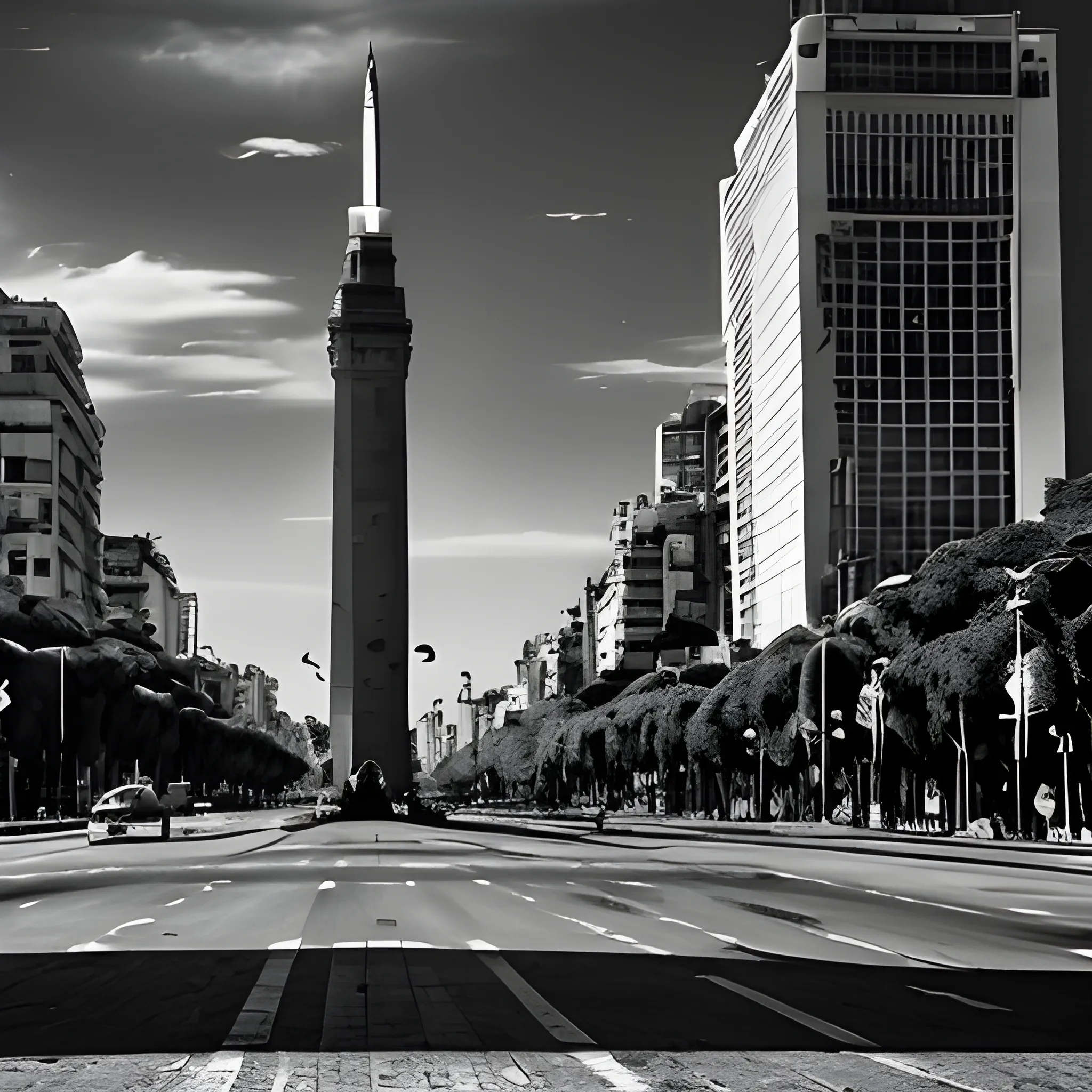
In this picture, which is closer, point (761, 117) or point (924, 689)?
point (924, 689)

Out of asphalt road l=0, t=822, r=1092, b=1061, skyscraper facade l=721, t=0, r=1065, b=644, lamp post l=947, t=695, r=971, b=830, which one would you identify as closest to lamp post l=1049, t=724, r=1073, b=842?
lamp post l=947, t=695, r=971, b=830

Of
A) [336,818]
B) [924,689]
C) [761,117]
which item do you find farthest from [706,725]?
[761,117]

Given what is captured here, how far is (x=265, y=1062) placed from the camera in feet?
34.3

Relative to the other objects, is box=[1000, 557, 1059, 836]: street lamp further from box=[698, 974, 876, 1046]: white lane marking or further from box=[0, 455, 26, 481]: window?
box=[0, 455, 26, 481]: window

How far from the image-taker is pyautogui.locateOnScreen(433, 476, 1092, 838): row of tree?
53375mm

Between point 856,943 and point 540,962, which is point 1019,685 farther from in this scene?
point 540,962

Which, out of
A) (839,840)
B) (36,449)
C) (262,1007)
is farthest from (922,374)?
(262,1007)

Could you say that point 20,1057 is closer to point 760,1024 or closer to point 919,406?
point 760,1024

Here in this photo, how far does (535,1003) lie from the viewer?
1339 cm

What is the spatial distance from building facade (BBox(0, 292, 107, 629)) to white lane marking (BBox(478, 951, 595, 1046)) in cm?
14509

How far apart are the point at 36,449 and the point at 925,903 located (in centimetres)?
15065

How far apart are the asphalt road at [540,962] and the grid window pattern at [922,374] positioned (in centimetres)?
13394

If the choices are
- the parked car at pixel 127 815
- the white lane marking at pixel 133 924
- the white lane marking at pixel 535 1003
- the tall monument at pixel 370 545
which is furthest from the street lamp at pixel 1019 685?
the tall monument at pixel 370 545

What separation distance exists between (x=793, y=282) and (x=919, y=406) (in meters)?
17.2
